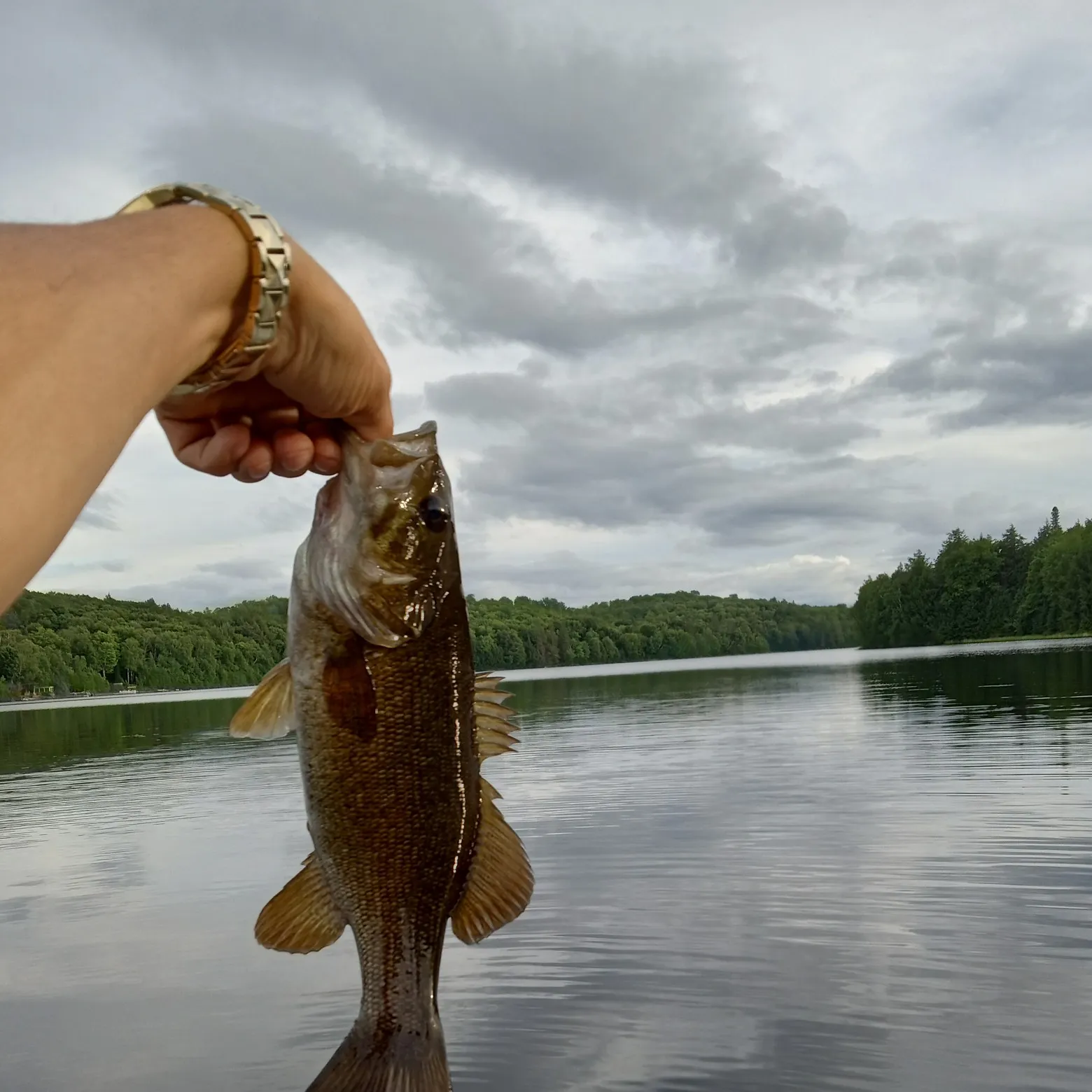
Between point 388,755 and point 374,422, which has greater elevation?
point 374,422

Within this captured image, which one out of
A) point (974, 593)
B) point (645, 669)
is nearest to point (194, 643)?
point (645, 669)

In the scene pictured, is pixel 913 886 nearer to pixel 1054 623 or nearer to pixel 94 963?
pixel 94 963

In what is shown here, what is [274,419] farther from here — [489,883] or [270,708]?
[489,883]

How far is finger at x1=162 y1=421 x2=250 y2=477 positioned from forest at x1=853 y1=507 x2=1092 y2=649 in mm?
137248

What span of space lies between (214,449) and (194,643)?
82.8 meters

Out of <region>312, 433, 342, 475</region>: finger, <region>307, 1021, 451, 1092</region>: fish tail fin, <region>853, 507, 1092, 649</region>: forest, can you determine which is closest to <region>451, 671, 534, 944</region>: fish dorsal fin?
<region>307, 1021, 451, 1092</region>: fish tail fin

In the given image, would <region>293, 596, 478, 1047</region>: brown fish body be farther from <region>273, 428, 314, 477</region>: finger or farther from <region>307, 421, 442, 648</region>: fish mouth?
<region>273, 428, 314, 477</region>: finger

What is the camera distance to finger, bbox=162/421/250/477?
2342 mm

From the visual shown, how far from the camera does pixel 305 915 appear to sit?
2.70 meters

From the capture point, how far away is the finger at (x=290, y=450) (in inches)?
93.7

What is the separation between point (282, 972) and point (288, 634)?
8.32 meters

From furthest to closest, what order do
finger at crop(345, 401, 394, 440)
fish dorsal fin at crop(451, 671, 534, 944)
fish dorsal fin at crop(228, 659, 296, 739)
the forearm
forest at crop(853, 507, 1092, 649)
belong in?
1. forest at crop(853, 507, 1092, 649)
2. fish dorsal fin at crop(451, 671, 534, 944)
3. fish dorsal fin at crop(228, 659, 296, 739)
4. finger at crop(345, 401, 394, 440)
5. the forearm

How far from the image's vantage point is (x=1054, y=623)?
128875 mm

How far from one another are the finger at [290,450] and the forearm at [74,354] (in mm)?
1016
